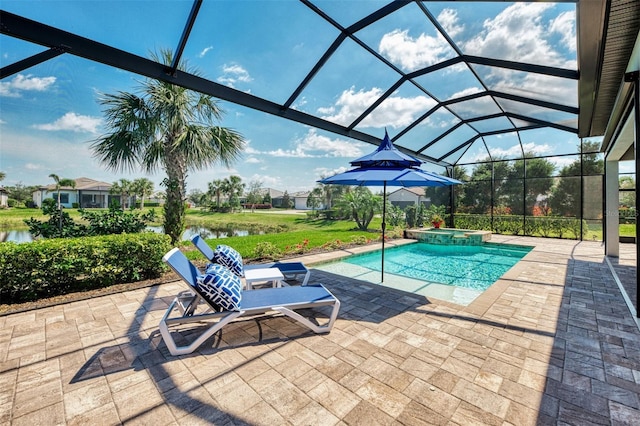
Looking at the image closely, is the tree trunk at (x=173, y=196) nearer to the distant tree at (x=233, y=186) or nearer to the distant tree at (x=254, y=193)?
the distant tree at (x=254, y=193)

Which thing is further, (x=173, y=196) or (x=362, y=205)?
(x=362, y=205)

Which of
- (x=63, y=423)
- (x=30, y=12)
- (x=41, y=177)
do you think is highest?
(x=30, y=12)

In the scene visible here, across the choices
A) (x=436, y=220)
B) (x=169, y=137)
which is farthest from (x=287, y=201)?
(x=169, y=137)

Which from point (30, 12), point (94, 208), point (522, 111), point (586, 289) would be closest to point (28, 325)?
point (94, 208)

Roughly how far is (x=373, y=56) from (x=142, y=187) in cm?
698

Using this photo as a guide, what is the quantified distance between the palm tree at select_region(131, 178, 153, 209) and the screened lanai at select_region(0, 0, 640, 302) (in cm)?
258

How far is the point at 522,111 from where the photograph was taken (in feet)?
30.9

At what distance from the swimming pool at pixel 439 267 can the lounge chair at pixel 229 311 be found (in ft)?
8.18

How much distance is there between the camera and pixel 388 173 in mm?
5262

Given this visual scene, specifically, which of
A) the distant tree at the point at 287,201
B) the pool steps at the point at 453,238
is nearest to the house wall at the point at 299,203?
the distant tree at the point at 287,201

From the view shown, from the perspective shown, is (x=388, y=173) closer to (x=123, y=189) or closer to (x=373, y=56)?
(x=373, y=56)

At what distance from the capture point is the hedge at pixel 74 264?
4.29 m

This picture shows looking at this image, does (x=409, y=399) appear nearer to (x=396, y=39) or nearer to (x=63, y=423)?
(x=63, y=423)

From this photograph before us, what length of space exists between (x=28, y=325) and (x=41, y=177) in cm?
339
